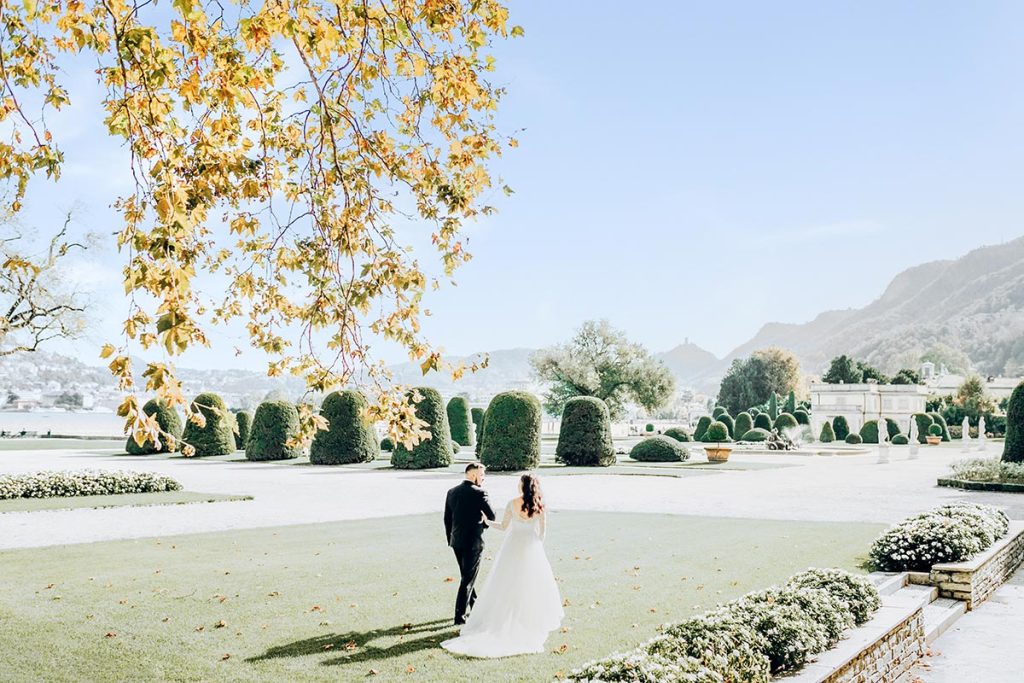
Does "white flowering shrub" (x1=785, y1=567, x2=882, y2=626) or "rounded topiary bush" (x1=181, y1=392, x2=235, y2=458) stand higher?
"rounded topiary bush" (x1=181, y1=392, x2=235, y2=458)

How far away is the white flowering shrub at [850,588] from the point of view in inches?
312

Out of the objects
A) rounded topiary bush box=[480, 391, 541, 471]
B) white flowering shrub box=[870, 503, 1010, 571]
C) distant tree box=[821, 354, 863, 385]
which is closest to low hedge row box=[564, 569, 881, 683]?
white flowering shrub box=[870, 503, 1010, 571]

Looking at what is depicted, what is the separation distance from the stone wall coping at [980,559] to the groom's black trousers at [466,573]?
5.92 metres

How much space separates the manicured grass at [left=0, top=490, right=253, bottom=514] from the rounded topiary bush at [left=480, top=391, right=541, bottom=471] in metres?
11.0

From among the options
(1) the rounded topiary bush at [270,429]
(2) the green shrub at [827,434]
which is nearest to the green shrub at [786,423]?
(2) the green shrub at [827,434]

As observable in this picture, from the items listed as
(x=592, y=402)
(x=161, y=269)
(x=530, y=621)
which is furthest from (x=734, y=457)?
(x=161, y=269)

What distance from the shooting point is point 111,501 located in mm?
19219

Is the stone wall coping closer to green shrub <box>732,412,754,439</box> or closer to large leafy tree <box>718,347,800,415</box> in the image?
green shrub <box>732,412,754,439</box>

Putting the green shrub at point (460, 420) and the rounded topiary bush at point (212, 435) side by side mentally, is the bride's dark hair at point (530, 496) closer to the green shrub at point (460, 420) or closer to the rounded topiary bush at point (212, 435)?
the rounded topiary bush at point (212, 435)

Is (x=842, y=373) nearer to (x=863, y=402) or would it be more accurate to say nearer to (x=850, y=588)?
(x=863, y=402)

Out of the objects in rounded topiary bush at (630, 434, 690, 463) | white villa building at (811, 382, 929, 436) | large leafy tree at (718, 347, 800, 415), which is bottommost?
rounded topiary bush at (630, 434, 690, 463)

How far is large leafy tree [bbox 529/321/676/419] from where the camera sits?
55781mm

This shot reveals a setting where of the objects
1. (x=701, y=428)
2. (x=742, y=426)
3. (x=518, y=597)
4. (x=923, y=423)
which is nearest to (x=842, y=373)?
(x=923, y=423)

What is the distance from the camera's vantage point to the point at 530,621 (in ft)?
25.7
